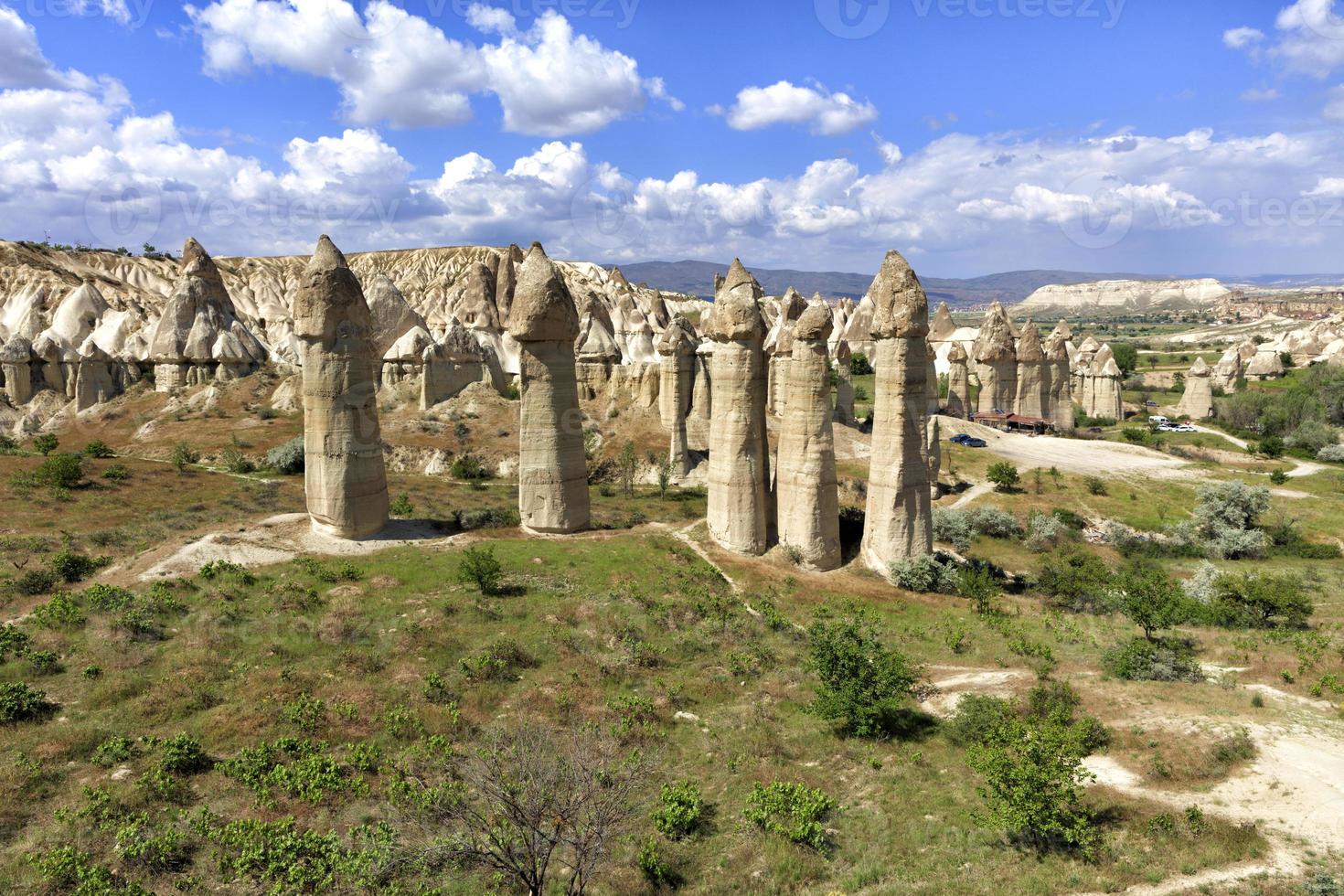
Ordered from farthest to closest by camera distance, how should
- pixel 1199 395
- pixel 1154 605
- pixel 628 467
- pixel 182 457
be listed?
pixel 1199 395 < pixel 628 467 < pixel 182 457 < pixel 1154 605

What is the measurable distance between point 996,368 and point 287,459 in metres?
52.2

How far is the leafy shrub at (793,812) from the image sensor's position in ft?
34.0

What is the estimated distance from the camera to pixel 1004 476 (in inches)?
1538

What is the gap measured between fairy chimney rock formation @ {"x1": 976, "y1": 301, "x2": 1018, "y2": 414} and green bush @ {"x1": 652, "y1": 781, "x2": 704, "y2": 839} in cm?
5473

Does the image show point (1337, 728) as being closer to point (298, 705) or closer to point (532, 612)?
point (532, 612)

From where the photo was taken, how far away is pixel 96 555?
20.4 metres

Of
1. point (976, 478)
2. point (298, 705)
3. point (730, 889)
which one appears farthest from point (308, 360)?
point (976, 478)

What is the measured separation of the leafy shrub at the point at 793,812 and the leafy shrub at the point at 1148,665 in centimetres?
900

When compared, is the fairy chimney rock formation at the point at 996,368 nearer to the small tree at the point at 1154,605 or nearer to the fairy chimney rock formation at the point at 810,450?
the small tree at the point at 1154,605

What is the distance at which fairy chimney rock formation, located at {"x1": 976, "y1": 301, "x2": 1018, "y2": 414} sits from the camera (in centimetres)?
5769

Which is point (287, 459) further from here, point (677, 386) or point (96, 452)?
point (677, 386)

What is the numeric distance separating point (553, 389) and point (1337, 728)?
A: 1996 cm

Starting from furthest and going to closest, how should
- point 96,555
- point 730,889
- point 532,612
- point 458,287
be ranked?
point 458,287
point 96,555
point 532,612
point 730,889

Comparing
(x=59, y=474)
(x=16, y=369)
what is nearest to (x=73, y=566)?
(x=59, y=474)
